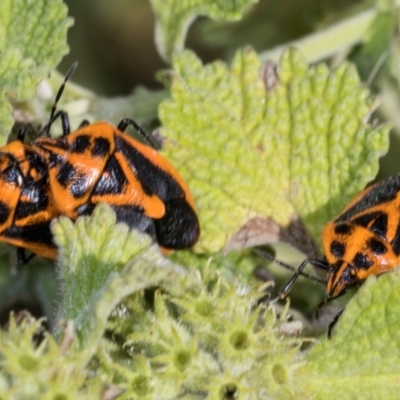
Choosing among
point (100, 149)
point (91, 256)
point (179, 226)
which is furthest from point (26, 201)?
point (91, 256)

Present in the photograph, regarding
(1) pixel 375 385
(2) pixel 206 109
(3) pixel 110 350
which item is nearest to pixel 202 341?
(3) pixel 110 350

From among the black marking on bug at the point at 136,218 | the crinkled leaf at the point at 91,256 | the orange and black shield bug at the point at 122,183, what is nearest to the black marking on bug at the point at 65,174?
the orange and black shield bug at the point at 122,183

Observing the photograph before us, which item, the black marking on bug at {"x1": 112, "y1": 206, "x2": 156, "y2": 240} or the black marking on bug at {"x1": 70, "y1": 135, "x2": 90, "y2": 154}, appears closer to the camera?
the black marking on bug at {"x1": 112, "y1": 206, "x2": 156, "y2": 240}

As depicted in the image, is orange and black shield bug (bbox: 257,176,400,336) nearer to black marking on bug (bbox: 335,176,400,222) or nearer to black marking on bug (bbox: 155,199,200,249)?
black marking on bug (bbox: 335,176,400,222)

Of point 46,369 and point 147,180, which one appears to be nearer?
point 46,369

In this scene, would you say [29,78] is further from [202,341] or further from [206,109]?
[202,341]

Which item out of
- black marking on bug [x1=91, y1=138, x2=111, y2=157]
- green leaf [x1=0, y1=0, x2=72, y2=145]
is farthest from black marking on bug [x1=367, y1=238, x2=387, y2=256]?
green leaf [x1=0, y1=0, x2=72, y2=145]

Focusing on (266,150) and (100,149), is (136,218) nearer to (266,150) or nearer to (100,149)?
(100,149)

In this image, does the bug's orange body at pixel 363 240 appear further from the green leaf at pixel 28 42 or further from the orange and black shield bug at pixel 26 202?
the green leaf at pixel 28 42

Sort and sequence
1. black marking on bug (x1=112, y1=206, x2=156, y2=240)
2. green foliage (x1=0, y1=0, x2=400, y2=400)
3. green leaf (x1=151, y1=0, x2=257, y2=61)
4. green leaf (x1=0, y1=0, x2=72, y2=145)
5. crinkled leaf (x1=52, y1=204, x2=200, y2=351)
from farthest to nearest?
1. green leaf (x1=151, y1=0, x2=257, y2=61)
2. black marking on bug (x1=112, y1=206, x2=156, y2=240)
3. green leaf (x1=0, y1=0, x2=72, y2=145)
4. crinkled leaf (x1=52, y1=204, x2=200, y2=351)
5. green foliage (x1=0, y1=0, x2=400, y2=400)
